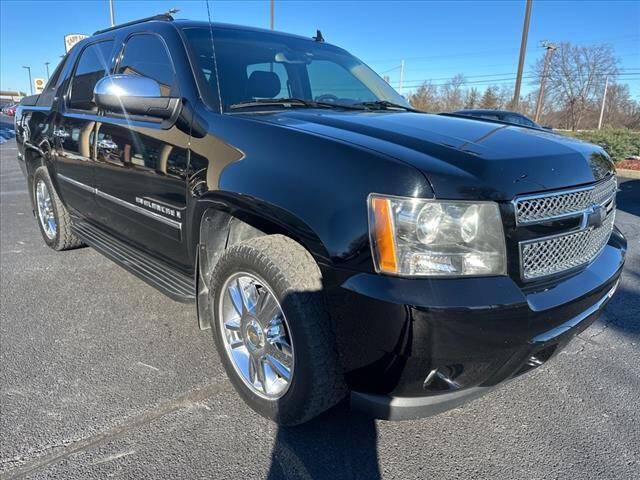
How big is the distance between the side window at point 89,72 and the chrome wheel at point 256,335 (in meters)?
2.13

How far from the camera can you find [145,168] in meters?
2.88

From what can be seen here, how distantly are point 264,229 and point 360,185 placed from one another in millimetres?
647

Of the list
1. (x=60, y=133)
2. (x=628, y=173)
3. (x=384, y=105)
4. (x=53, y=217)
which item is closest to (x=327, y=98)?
(x=384, y=105)

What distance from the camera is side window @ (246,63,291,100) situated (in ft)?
9.63

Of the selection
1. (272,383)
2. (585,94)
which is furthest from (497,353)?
(585,94)

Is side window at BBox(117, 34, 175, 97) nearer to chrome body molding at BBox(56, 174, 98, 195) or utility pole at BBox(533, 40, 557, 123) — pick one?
chrome body molding at BBox(56, 174, 98, 195)

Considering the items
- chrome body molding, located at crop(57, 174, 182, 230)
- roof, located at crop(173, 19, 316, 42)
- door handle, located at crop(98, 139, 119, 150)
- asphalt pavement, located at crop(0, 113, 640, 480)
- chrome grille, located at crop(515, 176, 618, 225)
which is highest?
roof, located at crop(173, 19, 316, 42)

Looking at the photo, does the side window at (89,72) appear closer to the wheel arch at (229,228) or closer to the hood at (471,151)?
the wheel arch at (229,228)

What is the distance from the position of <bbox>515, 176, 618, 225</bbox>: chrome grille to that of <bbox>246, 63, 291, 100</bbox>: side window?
1.69 meters

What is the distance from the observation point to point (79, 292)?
12.7ft

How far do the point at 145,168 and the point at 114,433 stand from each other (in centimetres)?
149

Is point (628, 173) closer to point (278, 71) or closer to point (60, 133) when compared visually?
point (278, 71)

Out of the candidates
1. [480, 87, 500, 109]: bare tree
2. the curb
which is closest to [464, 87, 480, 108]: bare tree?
[480, 87, 500, 109]: bare tree

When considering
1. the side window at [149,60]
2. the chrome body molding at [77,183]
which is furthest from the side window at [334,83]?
the chrome body molding at [77,183]
